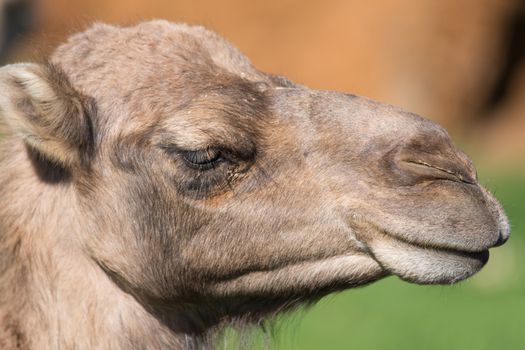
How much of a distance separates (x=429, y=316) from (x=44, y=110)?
6452mm

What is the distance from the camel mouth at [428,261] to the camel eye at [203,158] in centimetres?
83

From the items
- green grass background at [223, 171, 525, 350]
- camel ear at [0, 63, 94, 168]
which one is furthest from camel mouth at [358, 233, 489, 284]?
green grass background at [223, 171, 525, 350]

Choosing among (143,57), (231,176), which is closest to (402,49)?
(143,57)

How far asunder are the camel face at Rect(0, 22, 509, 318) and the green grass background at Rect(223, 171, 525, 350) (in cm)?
403

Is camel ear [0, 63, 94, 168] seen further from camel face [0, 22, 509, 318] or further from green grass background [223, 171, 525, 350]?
green grass background [223, 171, 525, 350]

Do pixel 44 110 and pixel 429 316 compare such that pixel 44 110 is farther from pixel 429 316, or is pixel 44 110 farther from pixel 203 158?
pixel 429 316

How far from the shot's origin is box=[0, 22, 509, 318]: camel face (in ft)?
17.4

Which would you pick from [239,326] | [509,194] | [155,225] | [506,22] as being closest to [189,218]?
[155,225]

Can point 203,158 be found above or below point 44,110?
→ above

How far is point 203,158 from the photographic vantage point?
5.33m

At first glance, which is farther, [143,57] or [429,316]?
[429,316]

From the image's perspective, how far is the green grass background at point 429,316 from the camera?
10.4m

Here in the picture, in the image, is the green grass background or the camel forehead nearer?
the camel forehead

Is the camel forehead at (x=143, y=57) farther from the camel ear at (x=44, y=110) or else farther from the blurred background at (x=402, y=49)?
the blurred background at (x=402, y=49)
